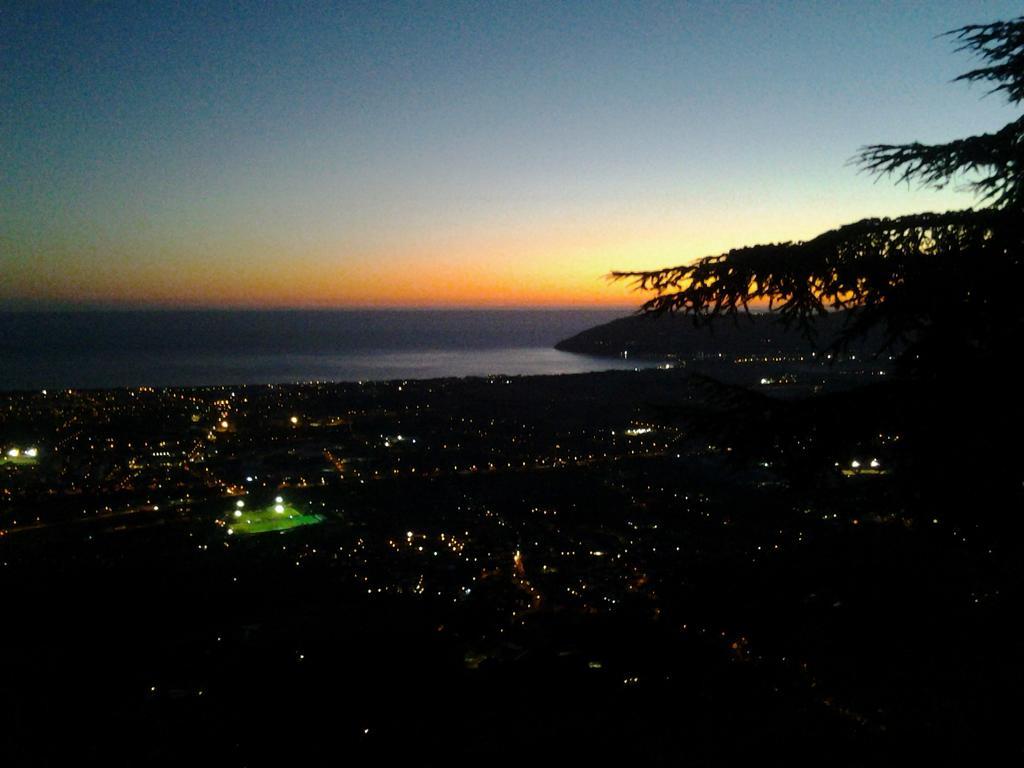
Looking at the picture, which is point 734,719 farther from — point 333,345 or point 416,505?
point 333,345

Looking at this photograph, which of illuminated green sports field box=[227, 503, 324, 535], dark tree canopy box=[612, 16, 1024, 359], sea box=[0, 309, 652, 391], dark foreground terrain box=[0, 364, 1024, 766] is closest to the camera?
dark tree canopy box=[612, 16, 1024, 359]

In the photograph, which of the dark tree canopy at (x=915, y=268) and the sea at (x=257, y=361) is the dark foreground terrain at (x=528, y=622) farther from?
the sea at (x=257, y=361)

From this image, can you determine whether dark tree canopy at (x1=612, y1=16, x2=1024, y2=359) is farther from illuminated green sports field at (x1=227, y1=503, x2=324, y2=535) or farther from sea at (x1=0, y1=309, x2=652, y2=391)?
sea at (x1=0, y1=309, x2=652, y2=391)

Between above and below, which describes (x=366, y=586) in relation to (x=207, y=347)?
below

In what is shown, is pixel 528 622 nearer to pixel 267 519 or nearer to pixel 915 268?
pixel 915 268

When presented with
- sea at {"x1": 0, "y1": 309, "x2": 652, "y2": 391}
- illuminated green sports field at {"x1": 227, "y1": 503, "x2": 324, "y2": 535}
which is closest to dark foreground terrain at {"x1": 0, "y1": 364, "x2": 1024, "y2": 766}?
illuminated green sports field at {"x1": 227, "y1": 503, "x2": 324, "y2": 535}

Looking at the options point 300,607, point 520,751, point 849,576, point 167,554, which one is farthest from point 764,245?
point 167,554
